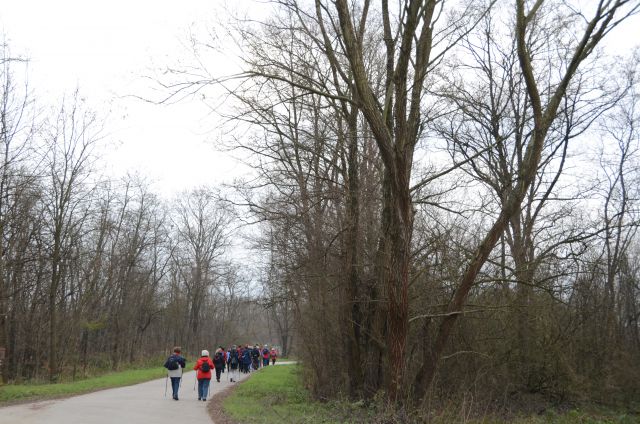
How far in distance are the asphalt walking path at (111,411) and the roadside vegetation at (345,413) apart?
3.30 feet

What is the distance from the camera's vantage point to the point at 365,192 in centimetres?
1410

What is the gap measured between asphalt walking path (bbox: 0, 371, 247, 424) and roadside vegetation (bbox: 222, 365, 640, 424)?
101cm

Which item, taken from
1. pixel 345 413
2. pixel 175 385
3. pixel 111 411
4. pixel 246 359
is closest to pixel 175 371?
pixel 175 385

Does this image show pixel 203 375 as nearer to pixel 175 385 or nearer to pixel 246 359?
pixel 175 385

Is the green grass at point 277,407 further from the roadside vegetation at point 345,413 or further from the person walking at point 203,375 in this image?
the person walking at point 203,375

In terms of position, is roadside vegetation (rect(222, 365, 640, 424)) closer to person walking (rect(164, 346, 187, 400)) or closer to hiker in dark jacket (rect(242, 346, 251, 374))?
person walking (rect(164, 346, 187, 400))

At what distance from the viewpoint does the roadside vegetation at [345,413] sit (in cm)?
1028

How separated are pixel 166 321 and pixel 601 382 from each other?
44.1 metres

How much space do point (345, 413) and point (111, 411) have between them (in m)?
5.33

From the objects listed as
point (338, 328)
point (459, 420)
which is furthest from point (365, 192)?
point (459, 420)

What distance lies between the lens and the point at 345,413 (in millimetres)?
11930

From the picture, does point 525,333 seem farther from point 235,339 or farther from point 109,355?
point 235,339

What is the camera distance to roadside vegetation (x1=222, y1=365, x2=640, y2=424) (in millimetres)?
10281

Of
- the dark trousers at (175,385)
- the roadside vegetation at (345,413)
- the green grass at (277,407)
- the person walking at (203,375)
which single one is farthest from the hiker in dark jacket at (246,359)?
the dark trousers at (175,385)
